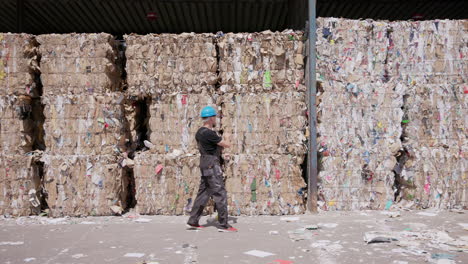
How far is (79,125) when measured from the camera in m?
6.70

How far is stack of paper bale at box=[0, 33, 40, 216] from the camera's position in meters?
6.70

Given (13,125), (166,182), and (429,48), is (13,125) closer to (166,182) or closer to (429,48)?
(166,182)

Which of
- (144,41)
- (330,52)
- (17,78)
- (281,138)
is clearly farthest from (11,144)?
(330,52)

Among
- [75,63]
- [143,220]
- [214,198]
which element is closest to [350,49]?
[214,198]

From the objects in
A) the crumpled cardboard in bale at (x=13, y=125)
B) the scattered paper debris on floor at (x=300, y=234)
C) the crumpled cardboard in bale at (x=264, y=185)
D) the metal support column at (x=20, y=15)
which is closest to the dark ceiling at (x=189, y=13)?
the metal support column at (x=20, y=15)

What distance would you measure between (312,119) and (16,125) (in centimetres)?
509

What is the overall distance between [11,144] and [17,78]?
1148 millimetres

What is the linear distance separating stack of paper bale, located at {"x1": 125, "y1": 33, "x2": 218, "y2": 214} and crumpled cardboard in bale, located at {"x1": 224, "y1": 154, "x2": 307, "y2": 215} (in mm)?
730

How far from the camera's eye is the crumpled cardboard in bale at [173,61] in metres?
6.68

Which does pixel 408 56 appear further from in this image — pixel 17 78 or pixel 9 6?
pixel 9 6

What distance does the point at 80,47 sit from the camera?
6.68 m

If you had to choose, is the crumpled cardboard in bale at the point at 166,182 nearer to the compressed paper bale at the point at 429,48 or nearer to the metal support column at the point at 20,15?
the compressed paper bale at the point at 429,48

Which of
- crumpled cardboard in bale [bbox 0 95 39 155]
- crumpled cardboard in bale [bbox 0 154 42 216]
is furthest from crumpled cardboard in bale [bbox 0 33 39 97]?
crumpled cardboard in bale [bbox 0 154 42 216]

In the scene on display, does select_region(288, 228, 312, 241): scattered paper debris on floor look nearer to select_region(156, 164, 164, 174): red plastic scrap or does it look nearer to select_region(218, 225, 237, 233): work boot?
select_region(218, 225, 237, 233): work boot
